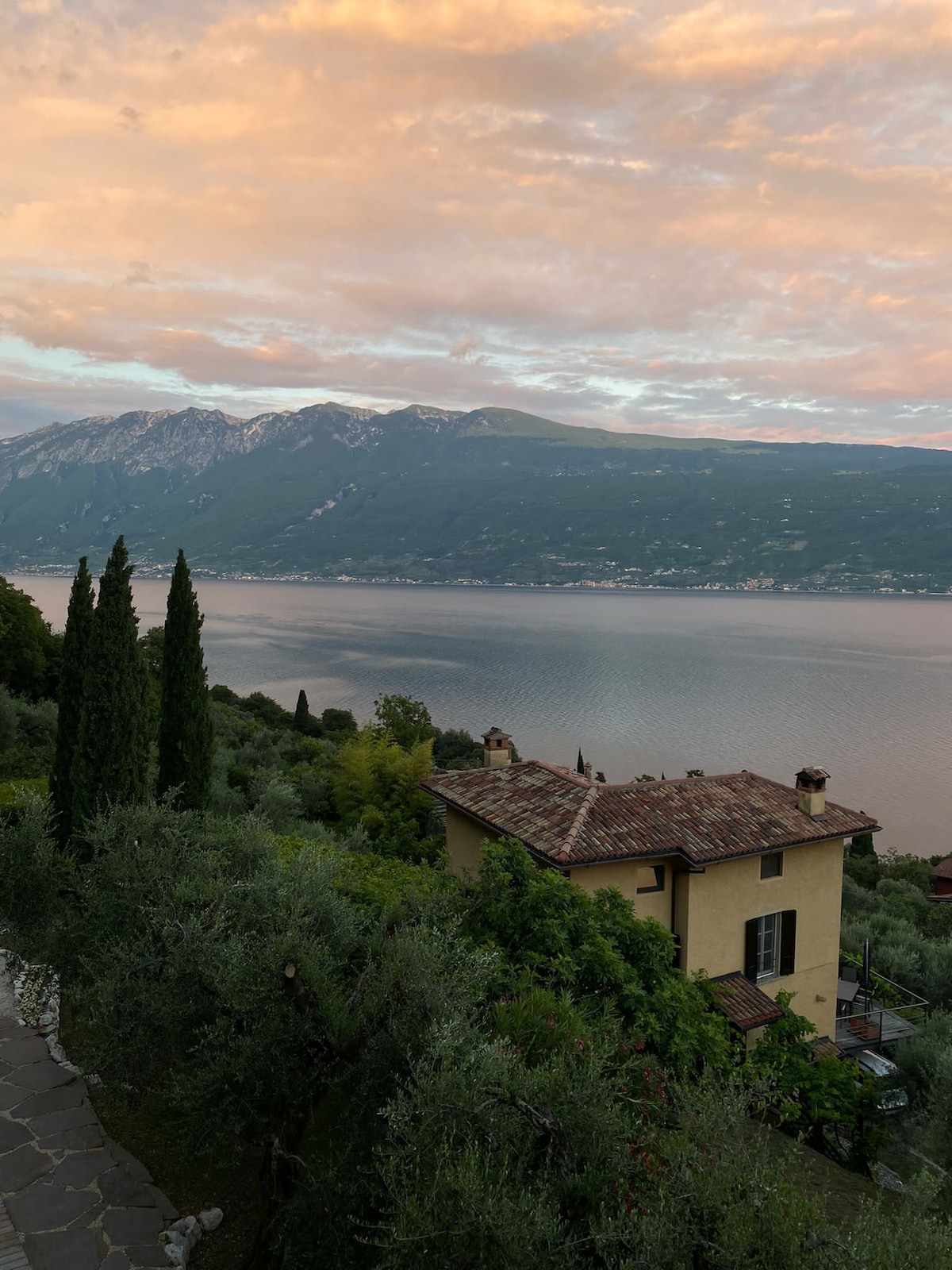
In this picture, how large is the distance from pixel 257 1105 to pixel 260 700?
5671 cm

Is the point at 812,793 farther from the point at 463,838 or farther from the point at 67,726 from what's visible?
the point at 67,726

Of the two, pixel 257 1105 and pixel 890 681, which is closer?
pixel 257 1105

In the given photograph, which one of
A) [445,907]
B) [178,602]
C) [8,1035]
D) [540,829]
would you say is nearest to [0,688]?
[178,602]

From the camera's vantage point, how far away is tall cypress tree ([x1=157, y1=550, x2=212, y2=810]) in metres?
19.2

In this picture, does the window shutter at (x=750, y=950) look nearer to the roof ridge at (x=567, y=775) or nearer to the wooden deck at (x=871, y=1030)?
the wooden deck at (x=871, y=1030)

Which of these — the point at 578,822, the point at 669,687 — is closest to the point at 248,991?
the point at 578,822

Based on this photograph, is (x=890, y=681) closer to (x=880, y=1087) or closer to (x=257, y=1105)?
(x=880, y=1087)

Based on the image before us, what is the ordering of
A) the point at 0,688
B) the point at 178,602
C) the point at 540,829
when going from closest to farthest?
the point at 540,829
the point at 178,602
the point at 0,688

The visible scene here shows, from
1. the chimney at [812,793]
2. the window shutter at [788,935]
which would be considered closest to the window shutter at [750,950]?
the window shutter at [788,935]

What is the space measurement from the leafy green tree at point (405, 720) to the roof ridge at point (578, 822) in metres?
23.0

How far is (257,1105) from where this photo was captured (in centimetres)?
684

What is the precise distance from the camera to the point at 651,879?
15383 millimetres

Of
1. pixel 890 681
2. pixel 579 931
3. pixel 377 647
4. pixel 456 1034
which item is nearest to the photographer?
pixel 456 1034

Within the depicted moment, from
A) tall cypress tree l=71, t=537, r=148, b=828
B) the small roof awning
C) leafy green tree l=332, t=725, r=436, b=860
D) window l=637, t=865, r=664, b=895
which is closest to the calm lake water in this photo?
leafy green tree l=332, t=725, r=436, b=860
